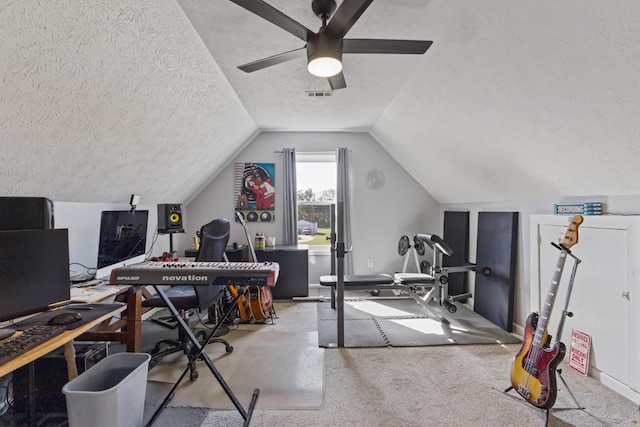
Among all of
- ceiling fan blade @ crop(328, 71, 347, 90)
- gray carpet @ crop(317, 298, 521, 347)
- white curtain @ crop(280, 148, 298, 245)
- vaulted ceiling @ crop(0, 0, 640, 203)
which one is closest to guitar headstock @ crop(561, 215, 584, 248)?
vaulted ceiling @ crop(0, 0, 640, 203)

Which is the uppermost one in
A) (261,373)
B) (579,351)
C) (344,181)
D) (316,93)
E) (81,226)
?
(316,93)

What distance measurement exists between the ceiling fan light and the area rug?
7.16 feet

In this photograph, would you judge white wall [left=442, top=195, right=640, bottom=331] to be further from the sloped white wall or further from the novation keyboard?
the sloped white wall

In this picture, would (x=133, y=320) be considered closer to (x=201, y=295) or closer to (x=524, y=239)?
(x=201, y=295)

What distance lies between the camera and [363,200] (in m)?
4.85

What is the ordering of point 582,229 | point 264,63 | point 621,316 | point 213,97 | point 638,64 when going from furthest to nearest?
point 213,97, point 582,229, point 621,316, point 264,63, point 638,64

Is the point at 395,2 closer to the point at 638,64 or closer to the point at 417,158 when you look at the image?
the point at 638,64

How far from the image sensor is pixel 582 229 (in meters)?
2.40

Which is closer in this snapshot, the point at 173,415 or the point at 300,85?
the point at 173,415

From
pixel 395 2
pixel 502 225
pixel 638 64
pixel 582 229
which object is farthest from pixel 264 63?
pixel 502 225

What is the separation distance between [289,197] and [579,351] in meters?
→ 3.72

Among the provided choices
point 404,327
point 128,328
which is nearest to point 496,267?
point 404,327

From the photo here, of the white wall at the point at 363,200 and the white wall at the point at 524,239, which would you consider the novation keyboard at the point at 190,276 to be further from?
the white wall at the point at 363,200

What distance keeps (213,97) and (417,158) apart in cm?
272
